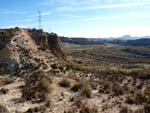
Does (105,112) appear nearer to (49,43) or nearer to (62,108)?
(62,108)

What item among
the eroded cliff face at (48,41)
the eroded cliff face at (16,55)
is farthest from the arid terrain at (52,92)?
the eroded cliff face at (48,41)

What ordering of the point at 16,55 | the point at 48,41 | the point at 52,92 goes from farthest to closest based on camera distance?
1. the point at 48,41
2. the point at 16,55
3. the point at 52,92

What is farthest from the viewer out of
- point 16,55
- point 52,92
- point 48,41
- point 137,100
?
point 48,41

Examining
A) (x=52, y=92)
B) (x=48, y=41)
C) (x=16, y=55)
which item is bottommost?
(x=52, y=92)

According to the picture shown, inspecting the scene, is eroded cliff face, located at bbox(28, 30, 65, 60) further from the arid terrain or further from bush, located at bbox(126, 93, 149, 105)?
bush, located at bbox(126, 93, 149, 105)

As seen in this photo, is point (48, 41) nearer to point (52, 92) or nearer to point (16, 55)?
point (16, 55)

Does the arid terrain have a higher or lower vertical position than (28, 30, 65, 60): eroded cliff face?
lower

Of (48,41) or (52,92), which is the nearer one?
(52,92)

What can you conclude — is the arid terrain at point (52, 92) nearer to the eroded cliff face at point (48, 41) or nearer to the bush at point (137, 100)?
the bush at point (137, 100)

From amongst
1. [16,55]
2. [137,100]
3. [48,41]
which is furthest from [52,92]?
[48,41]

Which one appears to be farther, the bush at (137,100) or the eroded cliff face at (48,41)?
the eroded cliff face at (48,41)

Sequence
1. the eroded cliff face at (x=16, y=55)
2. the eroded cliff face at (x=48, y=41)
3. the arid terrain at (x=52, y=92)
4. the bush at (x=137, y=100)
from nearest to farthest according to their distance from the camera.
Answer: the arid terrain at (x=52, y=92), the bush at (x=137, y=100), the eroded cliff face at (x=16, y=55), the eroded cliff face at (x=48, y=41)

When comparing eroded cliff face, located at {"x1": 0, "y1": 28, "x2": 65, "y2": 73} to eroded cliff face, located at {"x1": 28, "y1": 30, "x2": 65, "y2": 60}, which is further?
eroded cliff face, located at {"x1": 28, "y1": 30, "x2": 65, "y2": 60}

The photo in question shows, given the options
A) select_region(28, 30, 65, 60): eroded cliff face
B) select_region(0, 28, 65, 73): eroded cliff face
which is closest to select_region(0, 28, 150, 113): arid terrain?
select_region(0, 28, 65, 73): eroded cliff face
